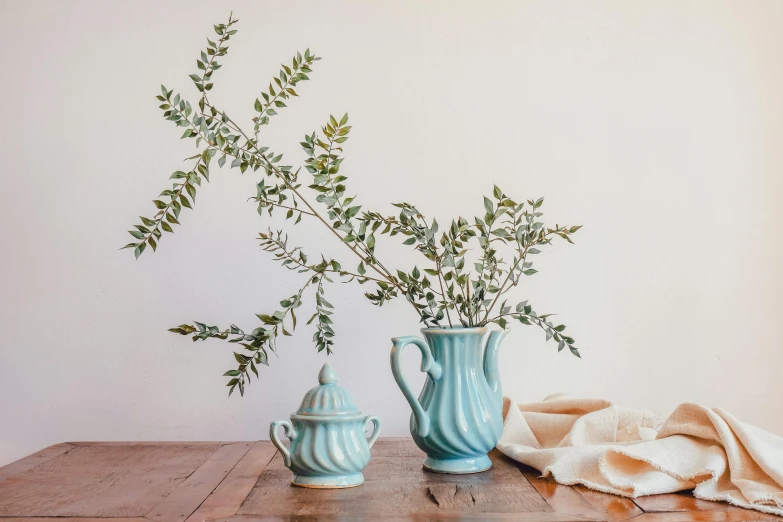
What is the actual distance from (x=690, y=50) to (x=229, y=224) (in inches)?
42.1

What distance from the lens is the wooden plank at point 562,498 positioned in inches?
32.7

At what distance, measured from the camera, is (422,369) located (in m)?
1.03

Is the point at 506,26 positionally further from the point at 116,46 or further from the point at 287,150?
the point at 116,46

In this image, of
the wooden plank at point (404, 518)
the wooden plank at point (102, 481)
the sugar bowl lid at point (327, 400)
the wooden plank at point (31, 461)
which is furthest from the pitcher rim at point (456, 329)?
the wooden plank at point (31, 461)

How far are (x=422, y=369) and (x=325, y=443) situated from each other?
18 cm

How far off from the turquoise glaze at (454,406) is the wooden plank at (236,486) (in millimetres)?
245

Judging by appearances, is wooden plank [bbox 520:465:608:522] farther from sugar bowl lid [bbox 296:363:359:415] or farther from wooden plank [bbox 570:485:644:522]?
sugar bowl lid [bbox 296:363:359:415]

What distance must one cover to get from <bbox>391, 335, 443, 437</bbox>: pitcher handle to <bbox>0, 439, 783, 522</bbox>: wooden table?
0.25 feet

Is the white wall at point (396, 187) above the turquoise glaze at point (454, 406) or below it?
above

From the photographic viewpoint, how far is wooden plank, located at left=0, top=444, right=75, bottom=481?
1073 mm

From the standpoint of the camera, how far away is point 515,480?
1.00m

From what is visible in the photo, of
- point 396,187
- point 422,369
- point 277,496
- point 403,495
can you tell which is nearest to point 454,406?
point 422,369

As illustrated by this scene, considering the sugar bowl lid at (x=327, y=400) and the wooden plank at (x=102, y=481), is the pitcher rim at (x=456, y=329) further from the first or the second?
the wooden plank at (x=102, y=481)

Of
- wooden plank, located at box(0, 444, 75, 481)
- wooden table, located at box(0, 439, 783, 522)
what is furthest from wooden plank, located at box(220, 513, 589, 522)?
wooden plank, located at box(0, 444, 75, 481)
